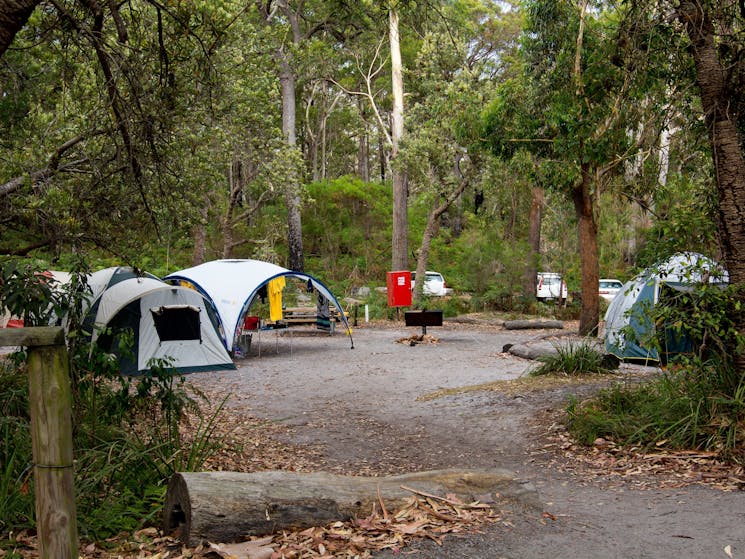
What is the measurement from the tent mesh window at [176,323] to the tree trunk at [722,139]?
1023cm

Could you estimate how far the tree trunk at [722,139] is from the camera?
7.00 metres

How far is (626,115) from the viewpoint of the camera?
9992 mm

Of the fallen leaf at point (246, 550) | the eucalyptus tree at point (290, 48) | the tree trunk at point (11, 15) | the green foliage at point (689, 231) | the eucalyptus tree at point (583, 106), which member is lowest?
the fallen leaf at point (246, 550)

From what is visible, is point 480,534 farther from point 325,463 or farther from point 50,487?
point 325,463

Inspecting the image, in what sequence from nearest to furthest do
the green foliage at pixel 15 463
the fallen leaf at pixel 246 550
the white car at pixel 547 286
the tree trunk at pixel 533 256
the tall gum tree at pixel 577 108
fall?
the fallen leaf at pixel 246 550 → the green foliage at pixel 15 463 → the tall gum tree at pixel 577 108 → the tree trunk at pixel 533 256 → the white car at pixel 547 286

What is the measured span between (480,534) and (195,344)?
1098cm

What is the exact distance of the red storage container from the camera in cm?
2314

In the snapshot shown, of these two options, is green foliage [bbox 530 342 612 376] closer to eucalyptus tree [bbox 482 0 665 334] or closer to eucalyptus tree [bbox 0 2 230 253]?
eucalyptus tree [bbox 482 0 665 334]

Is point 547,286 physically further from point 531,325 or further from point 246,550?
point 246,550

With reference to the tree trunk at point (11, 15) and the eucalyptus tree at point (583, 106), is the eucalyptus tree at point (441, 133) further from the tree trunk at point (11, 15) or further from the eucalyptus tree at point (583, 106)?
the tree trunk at point (11, 15)

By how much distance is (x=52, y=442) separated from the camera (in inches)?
127

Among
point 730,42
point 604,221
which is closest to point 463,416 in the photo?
point 730,42

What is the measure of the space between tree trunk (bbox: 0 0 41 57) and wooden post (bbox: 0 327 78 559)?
2.22 metres

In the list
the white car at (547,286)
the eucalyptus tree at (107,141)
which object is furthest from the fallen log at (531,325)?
the eucalyptus tree at (107,141)
